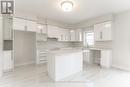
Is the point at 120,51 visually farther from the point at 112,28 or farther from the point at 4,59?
the point at 4,59

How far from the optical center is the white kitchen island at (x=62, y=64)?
306cm

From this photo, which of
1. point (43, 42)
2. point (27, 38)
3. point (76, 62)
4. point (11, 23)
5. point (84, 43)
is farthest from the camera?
point (84, 43)

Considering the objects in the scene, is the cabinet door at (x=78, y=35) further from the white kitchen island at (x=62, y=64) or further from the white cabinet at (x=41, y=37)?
the white kitchen island at (x=62, y=64)

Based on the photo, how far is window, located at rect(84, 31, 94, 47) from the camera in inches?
247

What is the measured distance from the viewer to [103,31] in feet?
16.6

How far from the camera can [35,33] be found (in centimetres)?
543

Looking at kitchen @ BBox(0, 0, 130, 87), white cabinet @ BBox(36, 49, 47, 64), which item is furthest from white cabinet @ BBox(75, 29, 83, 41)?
white cabinet @ BBox(36, 49, 47, 64)

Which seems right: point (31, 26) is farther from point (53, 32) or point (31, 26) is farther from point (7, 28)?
point (53, 32)

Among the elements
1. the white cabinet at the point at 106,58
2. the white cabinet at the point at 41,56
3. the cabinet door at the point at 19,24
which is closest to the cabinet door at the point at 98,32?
the white cabinet at the point at 106,58

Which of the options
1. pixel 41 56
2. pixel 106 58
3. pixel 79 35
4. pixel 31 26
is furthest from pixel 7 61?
pixel 79 35

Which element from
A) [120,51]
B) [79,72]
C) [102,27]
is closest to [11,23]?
[79,72]

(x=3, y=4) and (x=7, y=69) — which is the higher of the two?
(x=3, y=4)

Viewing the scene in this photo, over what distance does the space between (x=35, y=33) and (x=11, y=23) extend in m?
1.37

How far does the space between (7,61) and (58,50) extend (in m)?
2.13
